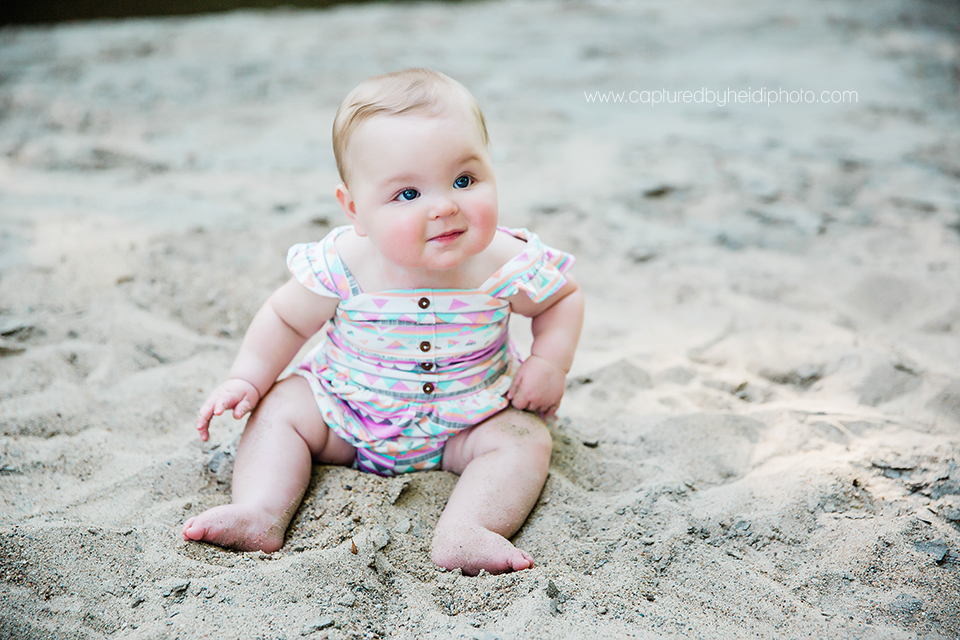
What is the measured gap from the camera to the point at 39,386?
2.01 m

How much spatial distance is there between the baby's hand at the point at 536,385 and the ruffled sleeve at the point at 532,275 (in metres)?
0.16

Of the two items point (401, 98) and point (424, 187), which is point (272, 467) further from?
point (401, 98)

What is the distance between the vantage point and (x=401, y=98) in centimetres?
145

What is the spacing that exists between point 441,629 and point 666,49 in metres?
5.25

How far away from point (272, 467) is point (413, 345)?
1.31 ft

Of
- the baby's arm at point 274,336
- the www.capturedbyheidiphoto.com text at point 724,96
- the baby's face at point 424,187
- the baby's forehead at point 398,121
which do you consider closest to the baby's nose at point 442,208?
the baby's face at point 424,187

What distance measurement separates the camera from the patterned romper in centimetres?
166

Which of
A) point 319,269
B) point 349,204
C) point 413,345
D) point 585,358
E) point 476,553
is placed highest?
point 349,204

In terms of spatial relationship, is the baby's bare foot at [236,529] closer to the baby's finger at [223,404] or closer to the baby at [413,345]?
Answer: the baby at [413,345]

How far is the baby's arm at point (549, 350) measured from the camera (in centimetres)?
172

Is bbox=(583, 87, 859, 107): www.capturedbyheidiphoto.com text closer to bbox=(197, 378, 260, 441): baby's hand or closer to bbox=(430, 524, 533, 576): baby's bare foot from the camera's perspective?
bbox=(197, 378, 260, 441): baby's hand

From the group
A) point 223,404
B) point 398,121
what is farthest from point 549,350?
point 223,404

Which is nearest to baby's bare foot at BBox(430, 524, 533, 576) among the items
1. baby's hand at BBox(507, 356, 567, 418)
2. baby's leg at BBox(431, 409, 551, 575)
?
baby's leg at BBox(431, 409, 551, 575)

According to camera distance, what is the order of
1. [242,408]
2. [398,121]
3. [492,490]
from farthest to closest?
[242,408] < [492,490] < [398,121]
